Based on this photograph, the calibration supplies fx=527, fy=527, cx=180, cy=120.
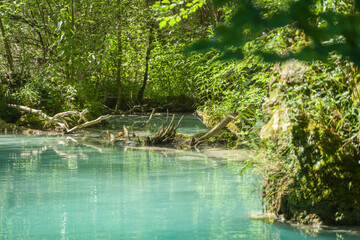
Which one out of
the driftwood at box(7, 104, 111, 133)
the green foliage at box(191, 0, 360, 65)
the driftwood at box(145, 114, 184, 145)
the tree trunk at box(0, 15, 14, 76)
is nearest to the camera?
the green foliage at box(191, 0, 360, 65)

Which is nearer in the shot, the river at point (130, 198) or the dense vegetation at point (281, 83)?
the dense vegetation at point (281, 83)

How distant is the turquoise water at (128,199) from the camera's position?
194 inches

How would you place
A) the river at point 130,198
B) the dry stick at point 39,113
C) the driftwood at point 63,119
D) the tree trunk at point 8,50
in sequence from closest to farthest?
1. the river at point 130,198
2. the driftwood at point 63,119
3. the dry stick at point 39,113
4. the tree trunk at point 8,50

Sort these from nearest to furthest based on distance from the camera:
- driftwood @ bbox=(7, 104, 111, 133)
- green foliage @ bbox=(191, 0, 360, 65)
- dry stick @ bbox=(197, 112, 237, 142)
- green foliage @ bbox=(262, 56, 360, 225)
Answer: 1. green foliage @ bbox=(191, 0, 360, 65)
2. green foliage @ bbox=(262, 56, 360, 225)
3. dry stick @ bbox=(197, 112, 237, 142)
4. driftwood @ bbox=(7, 104, 111, 133)

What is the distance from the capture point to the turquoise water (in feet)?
16.1

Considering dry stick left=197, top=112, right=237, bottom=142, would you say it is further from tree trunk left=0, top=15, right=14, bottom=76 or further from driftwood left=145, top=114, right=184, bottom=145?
tree trunk left=0, top=15, right=14, bottom=76

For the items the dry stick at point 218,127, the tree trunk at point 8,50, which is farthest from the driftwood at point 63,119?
the dry stick at point 218,127

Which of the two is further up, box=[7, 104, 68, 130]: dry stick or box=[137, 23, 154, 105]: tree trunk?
box=[137, 23, 154, 105]: tree trunk

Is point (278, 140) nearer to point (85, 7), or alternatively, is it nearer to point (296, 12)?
point (296, 12)

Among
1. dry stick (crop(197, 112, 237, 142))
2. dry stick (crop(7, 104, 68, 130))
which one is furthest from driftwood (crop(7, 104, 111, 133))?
dry stick (crop(197, 112, 237, 142))

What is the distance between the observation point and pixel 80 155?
32.9 ft

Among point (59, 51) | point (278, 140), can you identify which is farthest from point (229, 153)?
point (59, 51)

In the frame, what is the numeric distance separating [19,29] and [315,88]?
1356 cm

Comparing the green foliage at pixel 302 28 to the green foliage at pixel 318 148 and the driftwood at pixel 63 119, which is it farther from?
the driftwood at pixel 63 119
